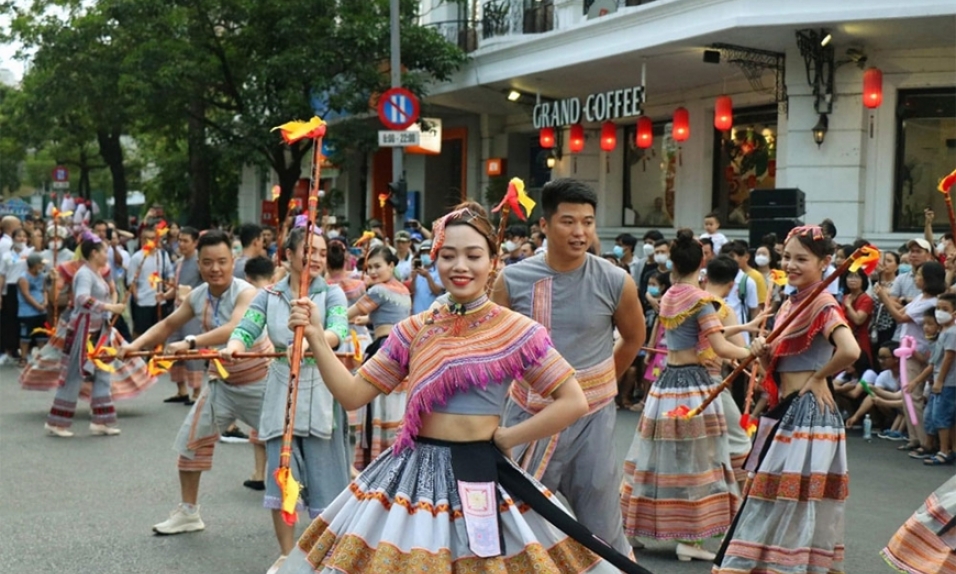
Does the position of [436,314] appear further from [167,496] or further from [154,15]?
[154,15]

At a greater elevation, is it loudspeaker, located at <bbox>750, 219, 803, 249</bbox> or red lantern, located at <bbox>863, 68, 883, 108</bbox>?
red lantern, located at <bbox>863, 68, 883, 108</bbox>

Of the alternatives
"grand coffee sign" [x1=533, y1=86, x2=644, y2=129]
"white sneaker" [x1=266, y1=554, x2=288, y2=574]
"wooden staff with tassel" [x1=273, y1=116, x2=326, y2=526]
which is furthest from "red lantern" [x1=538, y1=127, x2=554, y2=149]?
"wooden staff with tassel" [x1=273, y1=116, x2=326, y2=526]

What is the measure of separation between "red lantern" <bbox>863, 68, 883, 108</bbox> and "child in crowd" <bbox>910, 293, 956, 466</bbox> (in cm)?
551

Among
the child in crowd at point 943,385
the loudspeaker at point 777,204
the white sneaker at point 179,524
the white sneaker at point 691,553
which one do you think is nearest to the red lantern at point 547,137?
the loudspeaker at point 777,204

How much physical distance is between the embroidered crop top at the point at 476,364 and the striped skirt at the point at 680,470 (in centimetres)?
315

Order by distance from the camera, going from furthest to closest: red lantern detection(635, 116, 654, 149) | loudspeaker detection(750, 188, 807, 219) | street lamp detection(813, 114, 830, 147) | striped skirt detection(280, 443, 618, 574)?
1. red lantern detection(635, 116, 654, 149)
2. street lamp detection(813, 114, 830, 147)
3. loudspeaker detection(750, 188, 807, 219)
4. striped skirt detection(280, 443, 618, 574)

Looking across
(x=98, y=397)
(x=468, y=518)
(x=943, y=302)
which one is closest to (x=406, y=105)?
(x=98, y=397)

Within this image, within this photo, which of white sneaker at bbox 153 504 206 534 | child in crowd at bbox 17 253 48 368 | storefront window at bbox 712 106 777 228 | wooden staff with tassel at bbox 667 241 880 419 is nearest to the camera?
wooden staff with tassel at bbox 667 241 880 419

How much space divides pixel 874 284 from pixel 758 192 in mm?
2219

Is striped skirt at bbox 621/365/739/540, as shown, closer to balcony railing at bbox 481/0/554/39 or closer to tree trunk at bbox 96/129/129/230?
balcony railing at bbox 481/0/554/39

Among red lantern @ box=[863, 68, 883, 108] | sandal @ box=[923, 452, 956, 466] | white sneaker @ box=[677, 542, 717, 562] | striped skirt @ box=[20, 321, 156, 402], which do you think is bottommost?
sandal @ box=[923, 452, 956, 466]

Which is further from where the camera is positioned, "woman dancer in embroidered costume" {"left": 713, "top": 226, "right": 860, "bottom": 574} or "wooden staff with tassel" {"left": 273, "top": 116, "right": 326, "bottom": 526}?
"woman dancer in embroidered costume" {"left": 713, "top": 226, "right": 860, "bottom": 574}

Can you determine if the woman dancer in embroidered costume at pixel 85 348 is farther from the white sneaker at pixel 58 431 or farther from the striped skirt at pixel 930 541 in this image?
the striped skirt at pixel 930 541

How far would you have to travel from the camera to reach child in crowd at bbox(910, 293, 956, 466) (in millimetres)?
10227
